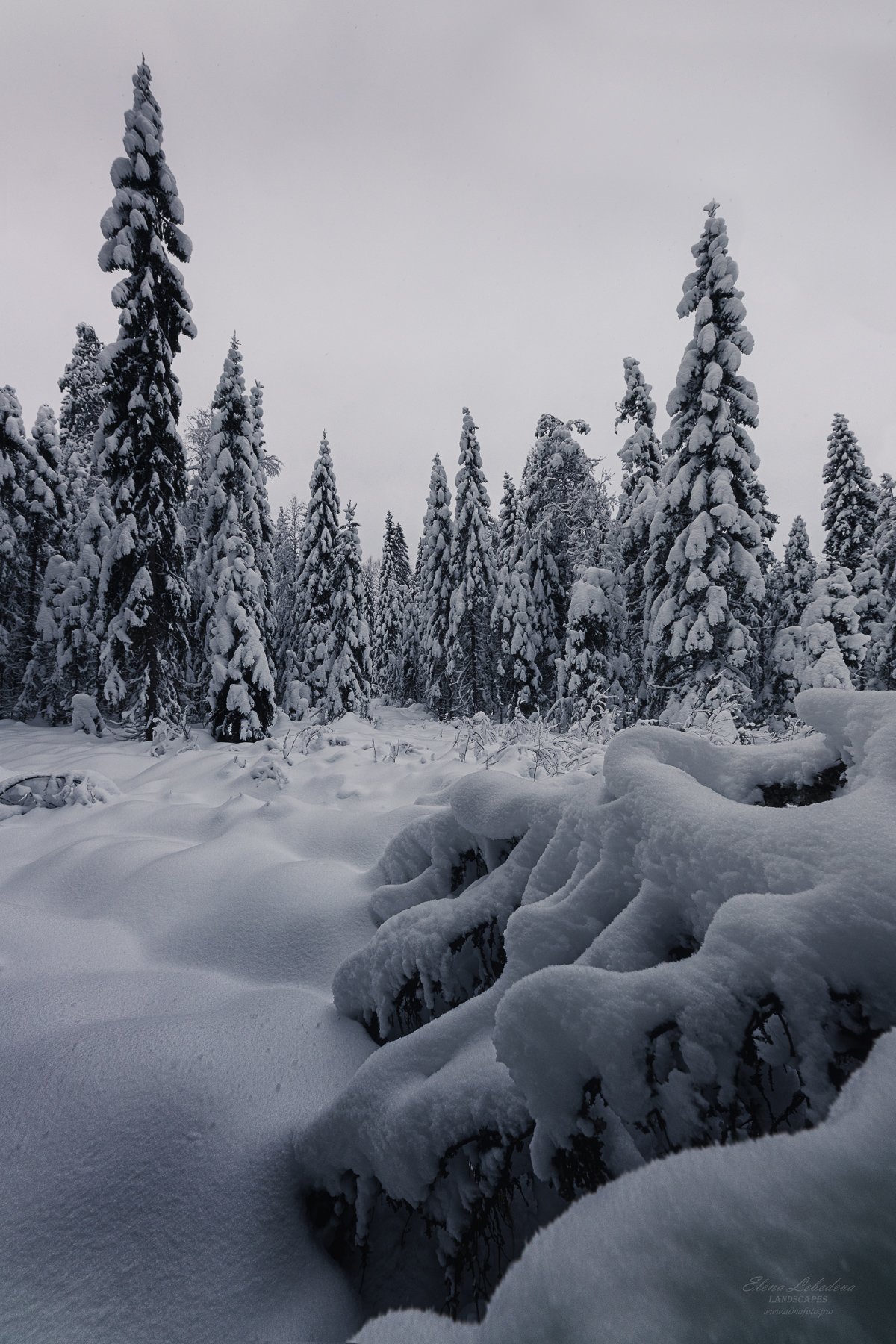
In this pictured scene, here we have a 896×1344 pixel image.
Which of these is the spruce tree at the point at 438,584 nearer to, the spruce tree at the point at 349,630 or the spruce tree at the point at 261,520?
the spruce tree at the point at 349,630

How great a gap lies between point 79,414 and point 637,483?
23.0 m

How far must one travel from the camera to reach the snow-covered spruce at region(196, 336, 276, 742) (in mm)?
13289

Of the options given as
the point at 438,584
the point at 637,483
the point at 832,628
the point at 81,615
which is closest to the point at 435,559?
the point at 438,584

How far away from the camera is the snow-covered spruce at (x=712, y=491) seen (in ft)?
40.6

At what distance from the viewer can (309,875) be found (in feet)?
10.6

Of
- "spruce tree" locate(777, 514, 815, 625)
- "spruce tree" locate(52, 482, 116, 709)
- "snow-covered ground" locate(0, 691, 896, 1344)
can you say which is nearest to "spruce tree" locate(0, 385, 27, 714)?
"spruce tree" locate(52, 482, 116, 709)

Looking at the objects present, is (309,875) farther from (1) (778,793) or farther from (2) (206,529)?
(2) (206,529)

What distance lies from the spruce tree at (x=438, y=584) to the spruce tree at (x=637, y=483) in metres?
9.76

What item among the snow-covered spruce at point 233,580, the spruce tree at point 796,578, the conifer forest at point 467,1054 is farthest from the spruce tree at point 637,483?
the conifer forest at point 467,1054

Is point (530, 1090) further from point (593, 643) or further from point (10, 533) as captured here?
point (10, 533)

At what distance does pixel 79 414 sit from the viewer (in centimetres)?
2353

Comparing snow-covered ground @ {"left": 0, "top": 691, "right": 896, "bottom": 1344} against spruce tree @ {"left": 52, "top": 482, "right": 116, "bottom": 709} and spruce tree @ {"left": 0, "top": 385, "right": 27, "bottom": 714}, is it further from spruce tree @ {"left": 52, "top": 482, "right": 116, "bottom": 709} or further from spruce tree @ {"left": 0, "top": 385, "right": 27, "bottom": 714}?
spruce tree @ {"left": 0, "top": 385, "right": 27, "bottom": 714}

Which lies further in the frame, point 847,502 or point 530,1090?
point 847,502

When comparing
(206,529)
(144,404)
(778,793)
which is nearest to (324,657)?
(206,529)
